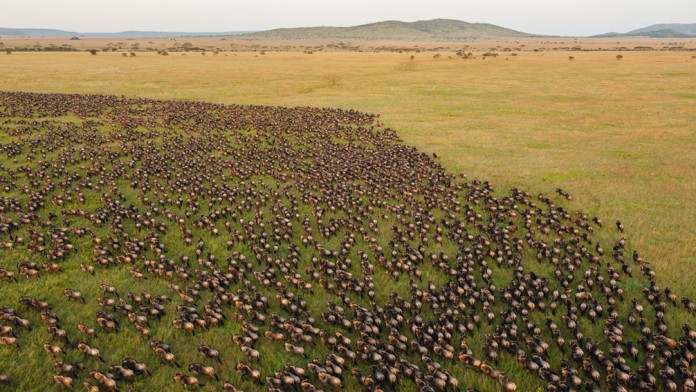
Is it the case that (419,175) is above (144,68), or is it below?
below

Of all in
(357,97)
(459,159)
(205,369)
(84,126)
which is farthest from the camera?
(357,97)

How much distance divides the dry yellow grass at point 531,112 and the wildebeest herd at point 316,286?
2.53 metres

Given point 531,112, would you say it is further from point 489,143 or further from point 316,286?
point 316,286

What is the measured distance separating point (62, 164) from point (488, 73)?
83.9m

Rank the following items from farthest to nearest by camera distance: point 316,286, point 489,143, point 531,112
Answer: point 531,112
point 489,143
point 316,286

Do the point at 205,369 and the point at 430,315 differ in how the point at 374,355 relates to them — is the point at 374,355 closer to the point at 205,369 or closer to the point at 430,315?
the point at 430,315

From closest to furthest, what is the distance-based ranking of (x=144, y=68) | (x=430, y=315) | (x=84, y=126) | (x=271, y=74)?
(x=430, y=315), (x=84, y=126), (x=271, y=74), (x=144, y=68)

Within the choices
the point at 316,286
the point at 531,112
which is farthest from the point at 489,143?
the point at 316,286

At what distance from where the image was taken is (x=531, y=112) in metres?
49.3

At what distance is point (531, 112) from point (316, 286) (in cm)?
4360

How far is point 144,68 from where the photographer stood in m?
94.6

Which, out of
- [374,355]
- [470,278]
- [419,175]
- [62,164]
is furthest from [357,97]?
[374,355]

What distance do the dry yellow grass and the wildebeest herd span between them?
8.29 ft

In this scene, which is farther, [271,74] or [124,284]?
[271,74]
